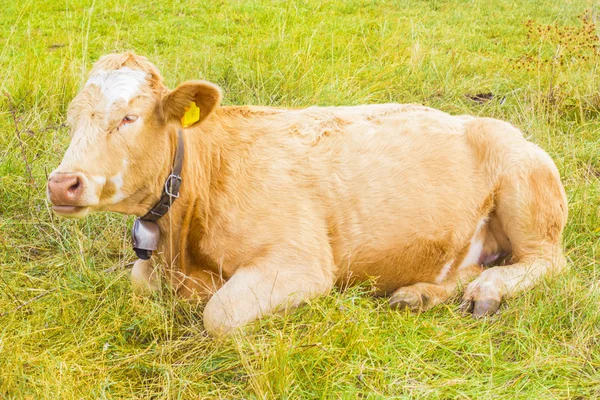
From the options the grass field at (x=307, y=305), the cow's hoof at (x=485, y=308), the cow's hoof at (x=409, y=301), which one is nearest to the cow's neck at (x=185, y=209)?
the grass field at (x=307, y=305)

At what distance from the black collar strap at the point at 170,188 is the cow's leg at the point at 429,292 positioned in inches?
57.4

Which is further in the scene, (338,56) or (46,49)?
(46,49)

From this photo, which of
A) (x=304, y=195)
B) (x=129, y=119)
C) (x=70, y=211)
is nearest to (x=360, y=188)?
(x=304, y=195)

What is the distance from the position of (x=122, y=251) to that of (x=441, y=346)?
230 cm

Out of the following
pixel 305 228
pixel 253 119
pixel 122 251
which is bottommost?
pixel 122 251

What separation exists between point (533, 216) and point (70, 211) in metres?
2.97

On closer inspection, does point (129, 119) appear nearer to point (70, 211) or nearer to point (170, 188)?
point (170, 188)

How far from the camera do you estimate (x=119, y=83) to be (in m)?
3.86

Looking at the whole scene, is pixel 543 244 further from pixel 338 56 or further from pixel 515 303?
pixel 338 56

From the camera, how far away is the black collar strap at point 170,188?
4102 millimetres

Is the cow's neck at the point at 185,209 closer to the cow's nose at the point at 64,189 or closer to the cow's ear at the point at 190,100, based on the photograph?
the cow's ear at the point at 190,100

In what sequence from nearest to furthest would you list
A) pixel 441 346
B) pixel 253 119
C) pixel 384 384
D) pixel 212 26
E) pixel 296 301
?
pixel 384 384 → pixel 441 346 → pixel 296 301 → pixel 253 119 → pixel 212 26

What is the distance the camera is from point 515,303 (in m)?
4.32

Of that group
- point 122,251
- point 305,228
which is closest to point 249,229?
point 305,228
